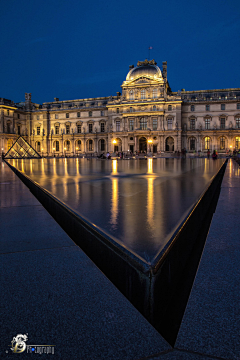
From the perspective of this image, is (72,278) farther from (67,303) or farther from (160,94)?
(160,94)

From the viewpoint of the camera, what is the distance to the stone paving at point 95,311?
968 millimetres

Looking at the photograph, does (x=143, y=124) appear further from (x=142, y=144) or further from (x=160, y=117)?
(x=142, y=144)

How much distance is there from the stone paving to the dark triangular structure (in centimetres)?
3958

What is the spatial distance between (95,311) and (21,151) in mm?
41365

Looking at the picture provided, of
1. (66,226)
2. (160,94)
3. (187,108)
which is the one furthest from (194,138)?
(66,226)

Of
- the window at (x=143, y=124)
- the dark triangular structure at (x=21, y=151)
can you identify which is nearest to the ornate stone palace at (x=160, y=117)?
the window at (x=143, y=124)

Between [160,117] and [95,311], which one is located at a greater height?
[160,117]

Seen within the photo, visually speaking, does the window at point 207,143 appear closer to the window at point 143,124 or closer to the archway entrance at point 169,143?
the archway entrance at point 169,143

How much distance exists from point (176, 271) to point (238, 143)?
182 feet

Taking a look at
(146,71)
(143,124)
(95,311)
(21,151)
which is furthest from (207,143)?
(95,311)

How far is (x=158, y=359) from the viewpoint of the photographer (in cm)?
93

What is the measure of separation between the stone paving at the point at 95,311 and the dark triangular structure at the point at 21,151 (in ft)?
130

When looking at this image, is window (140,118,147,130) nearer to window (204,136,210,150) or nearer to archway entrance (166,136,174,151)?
archway entrance (166,136,174,151)

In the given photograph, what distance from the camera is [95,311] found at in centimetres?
113
